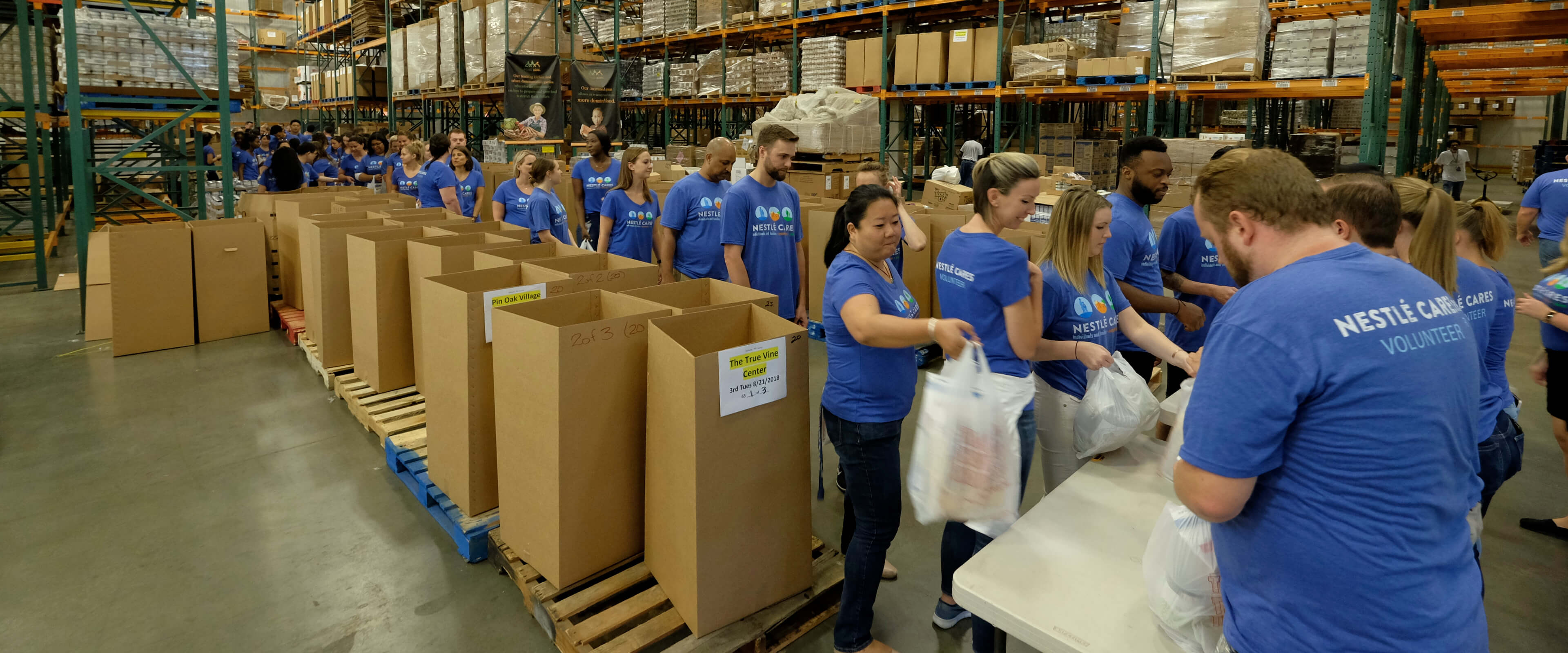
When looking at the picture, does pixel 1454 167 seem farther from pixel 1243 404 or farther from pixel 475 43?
pixel 1243 404

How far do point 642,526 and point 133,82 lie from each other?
23.3ft

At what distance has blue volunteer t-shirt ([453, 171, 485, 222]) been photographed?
7.15 m

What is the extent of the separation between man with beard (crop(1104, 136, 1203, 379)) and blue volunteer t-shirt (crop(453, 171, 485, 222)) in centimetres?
557

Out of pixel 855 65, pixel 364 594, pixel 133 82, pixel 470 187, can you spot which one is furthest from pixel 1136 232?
pixel 855 65

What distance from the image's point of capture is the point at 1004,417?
1.88 meters

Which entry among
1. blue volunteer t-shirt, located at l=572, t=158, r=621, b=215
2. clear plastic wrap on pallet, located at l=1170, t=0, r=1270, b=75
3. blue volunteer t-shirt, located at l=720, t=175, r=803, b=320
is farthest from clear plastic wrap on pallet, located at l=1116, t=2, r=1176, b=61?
blue volunteer t-shirt, located at l=720, t=175, r=803, b=320

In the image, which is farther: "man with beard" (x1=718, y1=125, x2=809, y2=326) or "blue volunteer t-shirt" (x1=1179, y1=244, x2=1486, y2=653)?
"man with beard" (x1=718, y1=125, x2=809, y2=326)

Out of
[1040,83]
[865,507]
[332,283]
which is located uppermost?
[1040,83]

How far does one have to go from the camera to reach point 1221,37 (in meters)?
7.81

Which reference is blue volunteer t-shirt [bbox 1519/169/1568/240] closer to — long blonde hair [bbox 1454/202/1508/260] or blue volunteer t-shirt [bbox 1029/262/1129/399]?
long blonde hair [bbox 1454/202/1508/260]

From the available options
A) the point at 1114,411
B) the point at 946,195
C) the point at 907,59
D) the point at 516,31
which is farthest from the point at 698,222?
the point at 516,31

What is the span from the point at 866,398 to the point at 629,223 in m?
3.18

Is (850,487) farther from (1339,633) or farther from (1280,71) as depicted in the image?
(1280,71)

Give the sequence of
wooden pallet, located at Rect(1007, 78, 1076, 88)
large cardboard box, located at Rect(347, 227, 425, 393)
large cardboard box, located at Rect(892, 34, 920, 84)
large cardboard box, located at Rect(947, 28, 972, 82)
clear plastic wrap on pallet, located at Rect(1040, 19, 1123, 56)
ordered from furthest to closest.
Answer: large cardboard box, located at Rect(892, 34, 920, 84)
large cardboard box, located at Rect(947, 28, 972, 82)
clear plastic wrap on pallet, located at Rect(1040, 19, 1123, 56)
wooden pallet, located at Rect(1007, 78, 1076, 88)
large cardboard box, located at Rect(347, 227, 425, 393)
